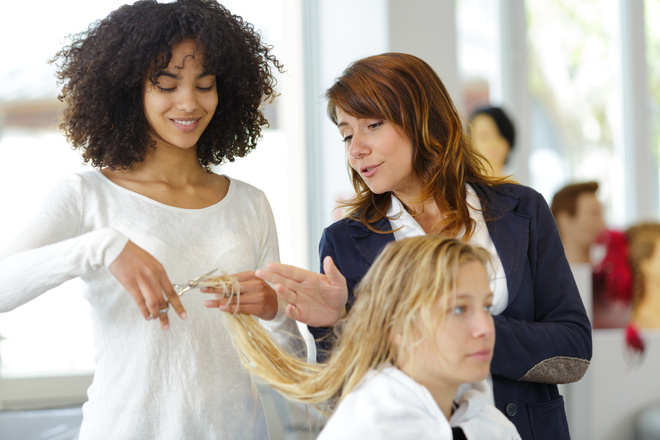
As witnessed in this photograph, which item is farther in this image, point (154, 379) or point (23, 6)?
point (23, 6)

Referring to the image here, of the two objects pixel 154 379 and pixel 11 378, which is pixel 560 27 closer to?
pixel 11 378

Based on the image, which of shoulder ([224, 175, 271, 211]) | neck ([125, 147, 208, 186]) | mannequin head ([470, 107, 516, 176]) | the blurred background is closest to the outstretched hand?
shoulder ([224, 175, 271, 211])

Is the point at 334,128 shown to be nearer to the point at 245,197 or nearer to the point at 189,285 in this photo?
the point at 245,197

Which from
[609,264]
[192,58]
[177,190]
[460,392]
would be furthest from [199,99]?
[609,264]

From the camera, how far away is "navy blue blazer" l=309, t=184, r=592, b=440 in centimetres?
155

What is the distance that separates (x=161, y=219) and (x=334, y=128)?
225 cm

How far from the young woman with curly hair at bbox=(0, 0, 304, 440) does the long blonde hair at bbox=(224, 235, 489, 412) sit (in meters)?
0.10

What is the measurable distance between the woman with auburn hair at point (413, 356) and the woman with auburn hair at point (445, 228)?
13 cm

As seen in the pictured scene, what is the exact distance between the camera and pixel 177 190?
162 centimetres

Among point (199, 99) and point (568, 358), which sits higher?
point (199, 99)

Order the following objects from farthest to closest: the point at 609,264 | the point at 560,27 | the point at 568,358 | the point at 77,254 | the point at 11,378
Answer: the point at 560,27 < the point at 609,264 < the point at 11,378 < the point at 568,358 < the point at 77,254

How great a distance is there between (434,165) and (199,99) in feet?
1.82

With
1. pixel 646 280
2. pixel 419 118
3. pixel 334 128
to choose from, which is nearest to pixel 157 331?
pixel 419 118

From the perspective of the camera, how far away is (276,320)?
1588 millimetres
